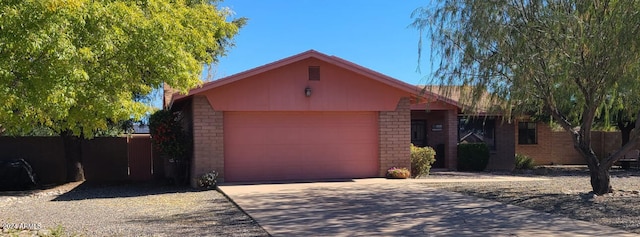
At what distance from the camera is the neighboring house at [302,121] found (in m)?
13.9

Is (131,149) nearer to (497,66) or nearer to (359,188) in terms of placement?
(359,188)

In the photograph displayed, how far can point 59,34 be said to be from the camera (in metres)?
5.89

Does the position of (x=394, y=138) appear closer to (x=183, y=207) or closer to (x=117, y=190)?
(x=183, y=207)

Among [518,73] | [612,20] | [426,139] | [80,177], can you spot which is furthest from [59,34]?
[426,139]

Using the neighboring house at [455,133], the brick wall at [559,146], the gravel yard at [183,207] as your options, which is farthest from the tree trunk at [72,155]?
the brick wall at [559,146]

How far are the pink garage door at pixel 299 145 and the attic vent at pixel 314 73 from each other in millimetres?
1006

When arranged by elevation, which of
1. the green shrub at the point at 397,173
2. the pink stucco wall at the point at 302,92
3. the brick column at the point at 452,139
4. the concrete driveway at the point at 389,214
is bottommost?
the concrete driveway at the point at 389,214

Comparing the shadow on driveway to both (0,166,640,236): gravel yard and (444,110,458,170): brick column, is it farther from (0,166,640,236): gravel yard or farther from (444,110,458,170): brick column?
(444,110,458,170): brick column

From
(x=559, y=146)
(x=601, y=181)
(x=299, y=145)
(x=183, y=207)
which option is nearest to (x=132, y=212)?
(x=183, y=207)

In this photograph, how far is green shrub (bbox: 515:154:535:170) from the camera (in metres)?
20.6

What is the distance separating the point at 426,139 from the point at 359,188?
29.9 ft

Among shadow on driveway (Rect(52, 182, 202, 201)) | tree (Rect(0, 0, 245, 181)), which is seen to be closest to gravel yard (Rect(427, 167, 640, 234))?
tree (Rect(0, 0, 245, 181))

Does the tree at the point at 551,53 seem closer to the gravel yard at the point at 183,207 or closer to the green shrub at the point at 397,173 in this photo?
the gravel yard at the point at 183,207

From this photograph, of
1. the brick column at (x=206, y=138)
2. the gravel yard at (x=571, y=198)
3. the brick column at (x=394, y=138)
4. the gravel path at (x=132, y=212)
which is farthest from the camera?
the brick column at (x=394, y=138)
